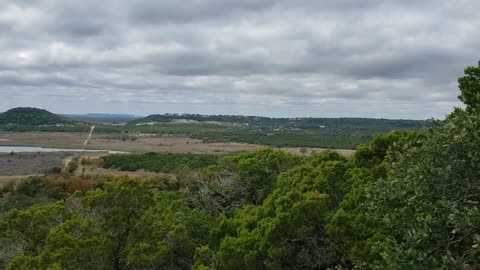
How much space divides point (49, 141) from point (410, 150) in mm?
150176

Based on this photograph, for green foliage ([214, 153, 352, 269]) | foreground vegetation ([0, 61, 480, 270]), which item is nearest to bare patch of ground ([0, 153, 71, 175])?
foreground vegetation ([0, 61, 480, 270])

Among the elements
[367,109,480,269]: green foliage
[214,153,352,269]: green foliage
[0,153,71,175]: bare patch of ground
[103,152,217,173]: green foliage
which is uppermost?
[367,109,480,269]: green foliage

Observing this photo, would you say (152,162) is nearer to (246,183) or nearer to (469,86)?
(246,183)

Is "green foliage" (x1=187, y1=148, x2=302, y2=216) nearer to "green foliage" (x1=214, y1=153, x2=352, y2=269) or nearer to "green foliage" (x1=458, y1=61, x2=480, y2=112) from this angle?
"green foliage" (x1=214, y1=153, x2=352, y2=269)

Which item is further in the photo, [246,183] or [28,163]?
[28,163]

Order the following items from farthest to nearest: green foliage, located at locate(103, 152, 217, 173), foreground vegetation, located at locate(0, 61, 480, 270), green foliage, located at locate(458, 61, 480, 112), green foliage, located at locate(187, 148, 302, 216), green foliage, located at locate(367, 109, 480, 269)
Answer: green foliage, located at locate(103, 152, 217, 173), green foliage, located at locate(187, 148, 302, 216), foreground vegetation, located at locate(0, 61, 480, 270), green foliage, located at locate(458, 61, 480, 112), green foliage, located at locate(367, 109, 480, 269)

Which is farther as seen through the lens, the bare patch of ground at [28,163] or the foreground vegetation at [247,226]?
the bare patch of ground at [28,163]

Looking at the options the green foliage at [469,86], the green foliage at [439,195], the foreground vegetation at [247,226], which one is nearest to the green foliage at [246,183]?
the foreground vegetation at [247,226]

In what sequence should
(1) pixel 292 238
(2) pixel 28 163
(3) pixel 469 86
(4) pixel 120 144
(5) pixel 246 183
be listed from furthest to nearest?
1. (4) pixel 120 144
2. (2) pixel 28 163
3. (5) pixel 246 183
4. (1) pixel 292 238
5. (3) pixel 469 86

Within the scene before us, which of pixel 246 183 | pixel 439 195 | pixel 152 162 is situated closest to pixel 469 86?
pixel 439 195

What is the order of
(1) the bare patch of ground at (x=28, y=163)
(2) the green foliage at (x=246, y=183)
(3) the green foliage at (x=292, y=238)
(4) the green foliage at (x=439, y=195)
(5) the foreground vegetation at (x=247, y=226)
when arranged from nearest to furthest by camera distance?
(4) the green foliage at (x=439, y=195), (5) the foreground vegetation at (x=247, y=226), (3) the green foliage at (x=292, y=238), (2) the green foliage at (x=246, y=183), (1) the bare patch of ground at (x=28, y=163)

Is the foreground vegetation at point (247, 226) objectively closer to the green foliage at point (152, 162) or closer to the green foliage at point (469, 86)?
the green foliage at point (469, 86)

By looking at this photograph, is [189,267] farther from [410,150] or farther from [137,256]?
[410,150]

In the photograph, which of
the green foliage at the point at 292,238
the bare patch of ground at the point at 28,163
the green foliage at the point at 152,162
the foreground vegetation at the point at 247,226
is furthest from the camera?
the bare patch of ground at the point at 28,163
